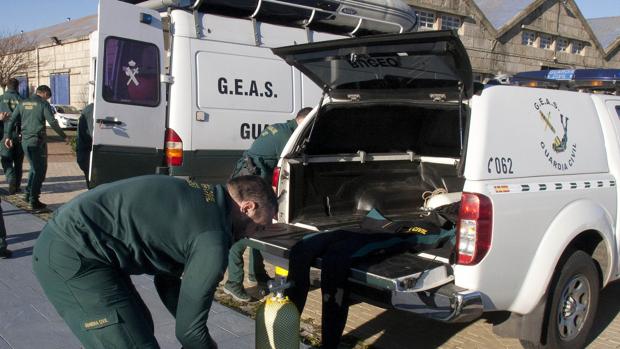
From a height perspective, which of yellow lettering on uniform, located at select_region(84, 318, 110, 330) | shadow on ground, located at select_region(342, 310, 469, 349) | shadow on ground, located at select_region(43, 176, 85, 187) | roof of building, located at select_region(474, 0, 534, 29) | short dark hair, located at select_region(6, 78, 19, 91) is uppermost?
roof of building, located at select_region(474, 0, 534, 29)

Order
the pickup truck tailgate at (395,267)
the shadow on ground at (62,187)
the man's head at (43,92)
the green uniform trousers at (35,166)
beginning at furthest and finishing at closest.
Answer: the shadow on ground at (62,187), the man's head at (43,92), the green uniform trousers at (35,166), the pickup truck tailgate at (395,267)

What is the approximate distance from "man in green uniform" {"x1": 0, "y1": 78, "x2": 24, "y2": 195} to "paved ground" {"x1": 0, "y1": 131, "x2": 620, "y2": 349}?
432 cm

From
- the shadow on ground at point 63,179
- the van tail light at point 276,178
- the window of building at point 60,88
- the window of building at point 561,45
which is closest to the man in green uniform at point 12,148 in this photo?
the shadow on ground at point 63,179

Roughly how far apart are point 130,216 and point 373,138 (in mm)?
3657

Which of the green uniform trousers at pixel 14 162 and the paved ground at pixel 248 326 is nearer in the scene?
the paved ground at pixel 248 326

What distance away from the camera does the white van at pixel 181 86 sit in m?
6.21

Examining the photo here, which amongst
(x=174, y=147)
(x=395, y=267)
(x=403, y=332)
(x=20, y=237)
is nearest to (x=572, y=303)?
(x=403, y=332)

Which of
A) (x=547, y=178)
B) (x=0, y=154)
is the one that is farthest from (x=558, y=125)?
(x=0, y=154)

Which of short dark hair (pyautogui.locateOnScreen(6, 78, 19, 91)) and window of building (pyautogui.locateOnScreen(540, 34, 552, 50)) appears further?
window of building (pyautogui.locateOnScreen(540, 34, 552, 50))

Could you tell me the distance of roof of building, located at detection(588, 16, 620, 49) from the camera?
121ft

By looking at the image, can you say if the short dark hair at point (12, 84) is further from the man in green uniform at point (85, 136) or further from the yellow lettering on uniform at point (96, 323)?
the yellow lettering on uniform at point (96, 323)

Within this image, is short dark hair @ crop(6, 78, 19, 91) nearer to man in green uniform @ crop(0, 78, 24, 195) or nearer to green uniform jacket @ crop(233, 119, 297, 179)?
man in green uniform @ crop(0, 78, 24, 195)

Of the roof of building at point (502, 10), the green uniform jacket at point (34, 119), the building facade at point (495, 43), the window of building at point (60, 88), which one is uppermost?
the roof of building at point (502, 10)

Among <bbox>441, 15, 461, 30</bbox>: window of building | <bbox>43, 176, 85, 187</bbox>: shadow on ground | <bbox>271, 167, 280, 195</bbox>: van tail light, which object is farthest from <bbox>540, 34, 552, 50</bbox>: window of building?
<bbox>271, 167, 280, 195</bbox>: van tail light
